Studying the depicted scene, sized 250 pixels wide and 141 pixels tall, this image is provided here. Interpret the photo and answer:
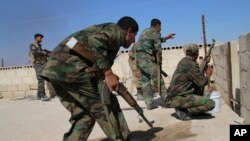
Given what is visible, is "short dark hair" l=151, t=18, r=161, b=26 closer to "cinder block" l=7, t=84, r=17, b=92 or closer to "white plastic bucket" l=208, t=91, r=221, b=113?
"white plastic bucket" l=208, t=91, r=221, b=113

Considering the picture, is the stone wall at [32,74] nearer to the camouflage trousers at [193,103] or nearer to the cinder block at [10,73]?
the cinder block at [10,73]

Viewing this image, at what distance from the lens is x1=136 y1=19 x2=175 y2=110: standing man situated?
280 inches

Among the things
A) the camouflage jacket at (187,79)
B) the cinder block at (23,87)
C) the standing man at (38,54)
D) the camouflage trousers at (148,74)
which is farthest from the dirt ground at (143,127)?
the cinder block at (23,87)

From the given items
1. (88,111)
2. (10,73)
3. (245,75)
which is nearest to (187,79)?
(245,75)

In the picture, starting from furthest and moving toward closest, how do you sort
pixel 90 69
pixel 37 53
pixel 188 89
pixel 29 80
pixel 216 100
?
pixel 29 80
pixel 37 53
pixel 216 100
pixel 188 89
pixel 90 69

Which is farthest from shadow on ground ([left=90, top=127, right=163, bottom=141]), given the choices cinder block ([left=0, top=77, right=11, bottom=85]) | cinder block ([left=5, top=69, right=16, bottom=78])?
cinder block ([left=0, top=77, right=11, bottom=85])

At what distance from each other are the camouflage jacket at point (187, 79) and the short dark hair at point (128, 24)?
6.08ft

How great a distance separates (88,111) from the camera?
12.4 feet

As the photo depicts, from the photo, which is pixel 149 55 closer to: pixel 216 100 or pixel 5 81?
pixel 216 100

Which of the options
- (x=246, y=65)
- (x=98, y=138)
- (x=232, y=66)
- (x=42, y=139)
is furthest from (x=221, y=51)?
(x=42, y=139)

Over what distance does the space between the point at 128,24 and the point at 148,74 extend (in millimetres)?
3434

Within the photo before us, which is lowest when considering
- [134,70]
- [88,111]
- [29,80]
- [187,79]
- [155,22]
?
[88,111]

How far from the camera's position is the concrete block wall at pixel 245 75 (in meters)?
Answer: 4.86

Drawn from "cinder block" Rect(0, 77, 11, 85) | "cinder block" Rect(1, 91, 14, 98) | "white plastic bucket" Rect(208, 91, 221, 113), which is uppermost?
"cinder block" Rect(0, 77, 11, 85)
